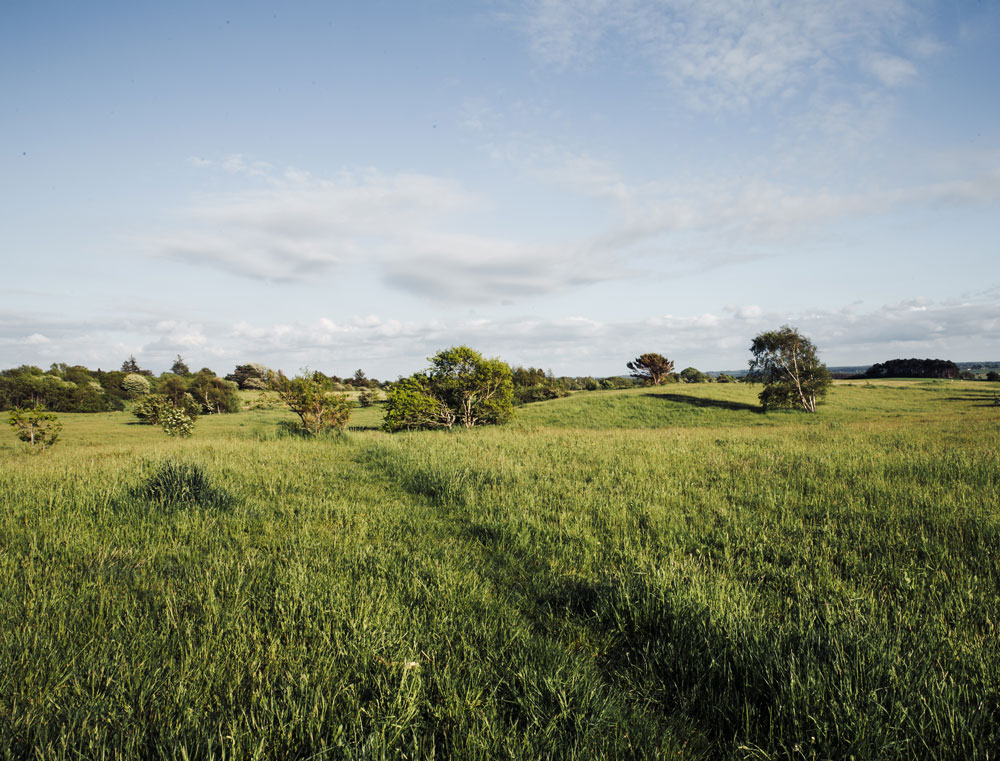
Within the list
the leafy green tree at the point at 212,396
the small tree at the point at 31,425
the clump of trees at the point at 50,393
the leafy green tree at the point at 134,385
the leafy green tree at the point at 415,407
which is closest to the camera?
the small tree at the point at 31,425

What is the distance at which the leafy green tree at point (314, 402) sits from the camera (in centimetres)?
1992

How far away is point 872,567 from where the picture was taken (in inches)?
167

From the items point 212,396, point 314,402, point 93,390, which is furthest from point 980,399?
point 93,390

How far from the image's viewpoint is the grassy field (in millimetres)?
2064

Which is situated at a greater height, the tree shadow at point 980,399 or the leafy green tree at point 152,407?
the leafy green tree at point 152,407

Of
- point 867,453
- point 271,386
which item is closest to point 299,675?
point 867,453

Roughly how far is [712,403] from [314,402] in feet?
114

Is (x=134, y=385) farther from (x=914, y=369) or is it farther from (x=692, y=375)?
(x=914, y=369)

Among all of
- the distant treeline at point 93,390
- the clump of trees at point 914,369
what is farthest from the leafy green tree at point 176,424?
the clump of trees at point 914,369

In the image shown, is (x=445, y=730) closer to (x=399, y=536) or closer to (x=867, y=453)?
(x=399, y=536)

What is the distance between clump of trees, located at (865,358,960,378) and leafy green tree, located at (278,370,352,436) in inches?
4057

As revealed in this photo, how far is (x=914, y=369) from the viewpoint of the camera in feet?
278

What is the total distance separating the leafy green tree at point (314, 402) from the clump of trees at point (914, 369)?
338 feet

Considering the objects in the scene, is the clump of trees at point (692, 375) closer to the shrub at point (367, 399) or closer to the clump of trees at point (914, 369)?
the clump of trees at point (914, 369)
